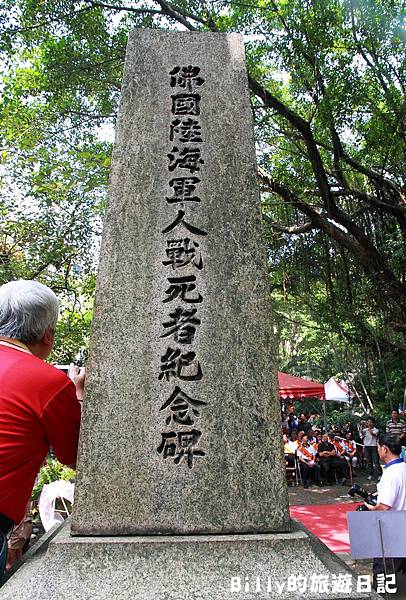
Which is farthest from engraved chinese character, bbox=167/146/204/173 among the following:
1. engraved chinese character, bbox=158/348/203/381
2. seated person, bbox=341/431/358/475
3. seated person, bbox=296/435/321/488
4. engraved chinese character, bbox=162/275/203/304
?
seated person, bbox=341/431/358/475

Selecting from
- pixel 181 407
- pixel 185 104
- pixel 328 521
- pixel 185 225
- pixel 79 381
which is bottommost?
pixel 328 521

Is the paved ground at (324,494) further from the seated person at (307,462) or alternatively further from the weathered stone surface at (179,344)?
the weathered stone surface at (179,344)

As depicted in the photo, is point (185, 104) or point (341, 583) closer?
point (341, 583)

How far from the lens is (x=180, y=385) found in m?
1.94

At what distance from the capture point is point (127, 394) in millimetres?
1919

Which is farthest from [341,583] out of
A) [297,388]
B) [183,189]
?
[297,388]

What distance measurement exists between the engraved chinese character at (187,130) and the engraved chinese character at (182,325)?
84 centimetres

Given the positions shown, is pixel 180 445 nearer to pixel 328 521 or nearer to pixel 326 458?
pixel 328 521

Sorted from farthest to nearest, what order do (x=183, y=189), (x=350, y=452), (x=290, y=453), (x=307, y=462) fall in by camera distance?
1. (x=350, y=452)
2. (x=290, y=453)
3. (x=307, y=462)
4. (x=183, y=189)

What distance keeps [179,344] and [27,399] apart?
67cm

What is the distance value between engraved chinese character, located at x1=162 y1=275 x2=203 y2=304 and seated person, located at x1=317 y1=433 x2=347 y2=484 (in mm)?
10214

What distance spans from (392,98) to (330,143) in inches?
56.5

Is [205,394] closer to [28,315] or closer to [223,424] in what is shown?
[223,424]

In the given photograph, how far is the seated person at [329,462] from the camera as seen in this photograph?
11336mm
